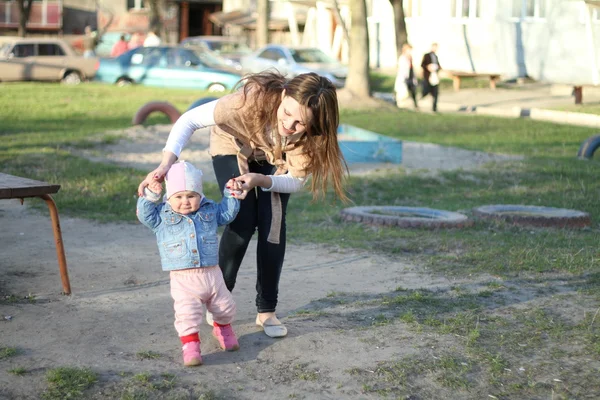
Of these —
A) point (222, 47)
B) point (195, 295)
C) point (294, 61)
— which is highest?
point (222, 47)

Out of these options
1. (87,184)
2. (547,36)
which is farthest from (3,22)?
(87,184)

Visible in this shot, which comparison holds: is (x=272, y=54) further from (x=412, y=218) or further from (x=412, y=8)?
(x=412, y=218)

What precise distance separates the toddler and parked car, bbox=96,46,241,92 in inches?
755

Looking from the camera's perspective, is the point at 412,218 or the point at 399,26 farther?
the point at 399,26

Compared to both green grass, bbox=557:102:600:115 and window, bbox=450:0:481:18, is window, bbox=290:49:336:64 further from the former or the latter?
green grass, bbox=557:102:600:115

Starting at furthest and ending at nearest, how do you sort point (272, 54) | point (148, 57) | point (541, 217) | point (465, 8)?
point (465, 8) → point (272, 54) → point (148, 57) → point (541, 217)

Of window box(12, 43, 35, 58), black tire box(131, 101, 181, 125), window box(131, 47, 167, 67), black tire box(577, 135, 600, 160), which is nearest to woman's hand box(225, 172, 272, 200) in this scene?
black tire box(577, 135, 600, 160)

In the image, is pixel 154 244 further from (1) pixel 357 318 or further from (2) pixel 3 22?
(2) pixel 3 22

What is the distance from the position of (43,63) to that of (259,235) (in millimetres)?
24007

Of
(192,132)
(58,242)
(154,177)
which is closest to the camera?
(154,177)

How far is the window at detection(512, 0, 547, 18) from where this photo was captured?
2961cm

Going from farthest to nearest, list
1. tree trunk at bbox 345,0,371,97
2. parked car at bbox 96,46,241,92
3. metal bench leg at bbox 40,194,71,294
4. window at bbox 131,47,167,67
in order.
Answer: window at bbox 131,47,167,67 < parked car at bbox 96,46,241,92 < tree trunk at bbox 345,0,371,97 < metal bench leg at bbox 40,194,71,294

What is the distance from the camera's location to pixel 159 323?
15.8 feet

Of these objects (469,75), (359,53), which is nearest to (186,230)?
(359,53)
